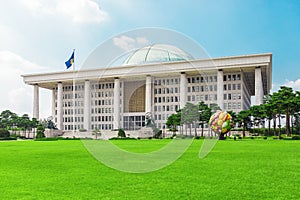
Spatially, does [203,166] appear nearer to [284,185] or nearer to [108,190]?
[284,185]

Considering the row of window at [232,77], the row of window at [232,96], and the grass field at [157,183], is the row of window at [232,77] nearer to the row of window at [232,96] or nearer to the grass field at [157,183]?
the row of window at [232,96]

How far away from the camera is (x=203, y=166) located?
1388cm

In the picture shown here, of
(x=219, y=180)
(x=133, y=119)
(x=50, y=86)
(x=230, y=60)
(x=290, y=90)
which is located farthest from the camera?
(x=50, y=86)

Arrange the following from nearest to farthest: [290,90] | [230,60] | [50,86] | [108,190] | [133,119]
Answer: [108,190], [290,90], [230,60], [133,119], [50,86]

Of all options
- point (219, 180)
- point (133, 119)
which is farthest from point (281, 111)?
point (219, 180)

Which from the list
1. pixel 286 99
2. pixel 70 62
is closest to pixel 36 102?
pixel 70 62

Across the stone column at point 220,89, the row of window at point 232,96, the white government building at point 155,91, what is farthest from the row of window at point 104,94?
the row of window at point 232,96

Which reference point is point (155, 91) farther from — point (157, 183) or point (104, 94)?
point (157, 183)

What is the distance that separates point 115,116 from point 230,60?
105ft

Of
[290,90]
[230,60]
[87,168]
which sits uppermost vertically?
[230,60]

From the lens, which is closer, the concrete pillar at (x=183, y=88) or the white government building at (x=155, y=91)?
the white government building at (x=155, y=91)

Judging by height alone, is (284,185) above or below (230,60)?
below

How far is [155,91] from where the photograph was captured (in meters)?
94.7

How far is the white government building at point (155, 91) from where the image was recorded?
79.8m
